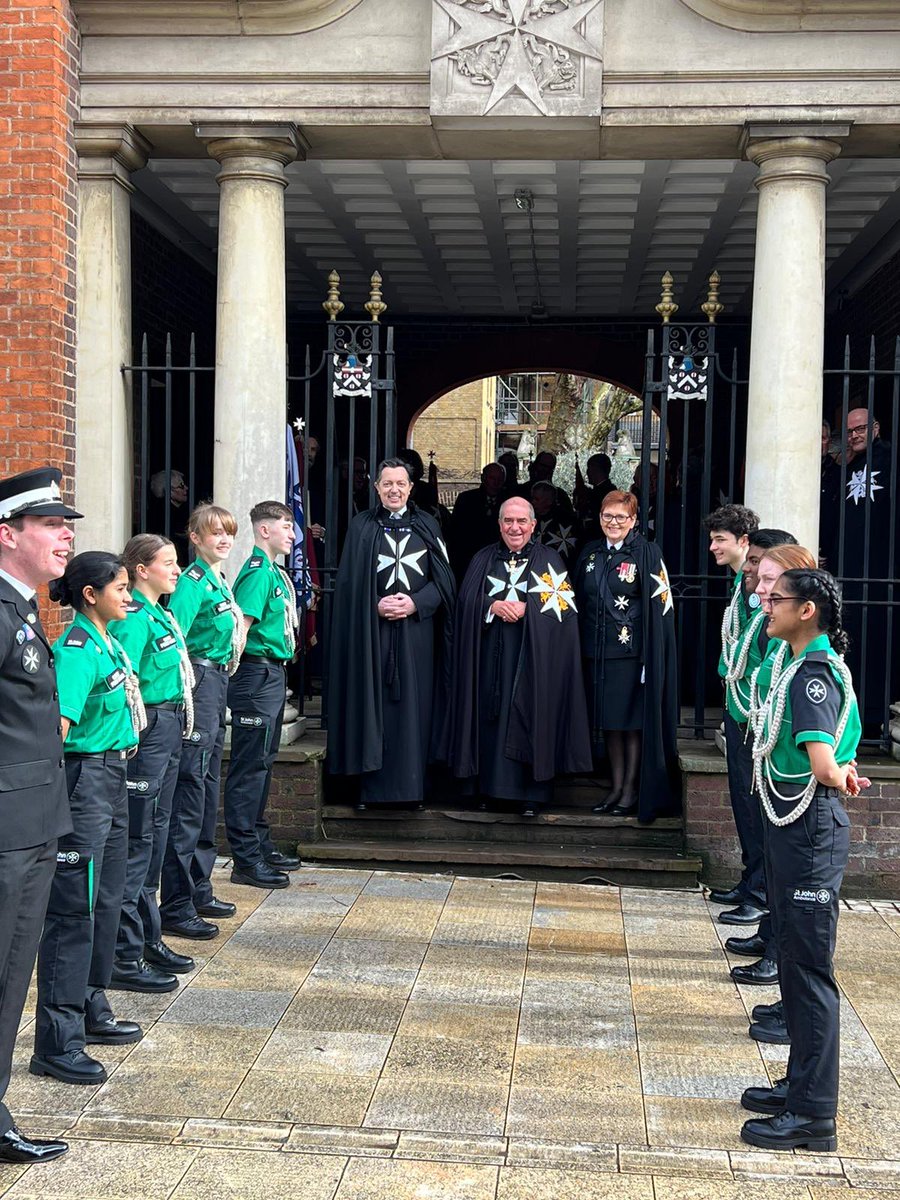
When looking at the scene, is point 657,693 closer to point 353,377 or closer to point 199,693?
point 353,377

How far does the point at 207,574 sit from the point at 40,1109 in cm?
252

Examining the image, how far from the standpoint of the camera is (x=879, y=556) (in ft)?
26.8

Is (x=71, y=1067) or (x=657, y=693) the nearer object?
(x=71, y=1067)

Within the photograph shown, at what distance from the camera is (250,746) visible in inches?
263

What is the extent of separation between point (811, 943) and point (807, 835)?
1.02ft

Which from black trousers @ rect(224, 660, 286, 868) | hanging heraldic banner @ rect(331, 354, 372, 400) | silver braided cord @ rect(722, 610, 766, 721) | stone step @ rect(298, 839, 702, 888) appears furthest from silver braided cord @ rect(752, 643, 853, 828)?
hanging heraldic banner @ rect(331, 354, 372, 400)

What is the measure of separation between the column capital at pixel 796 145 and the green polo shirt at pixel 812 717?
12.8 ft

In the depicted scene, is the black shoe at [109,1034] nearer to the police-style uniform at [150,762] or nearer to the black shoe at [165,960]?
the police-style uniform at [150,762]

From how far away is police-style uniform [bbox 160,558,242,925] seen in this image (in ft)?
19.2

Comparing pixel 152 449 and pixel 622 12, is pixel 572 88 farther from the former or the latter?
pixel 152 449

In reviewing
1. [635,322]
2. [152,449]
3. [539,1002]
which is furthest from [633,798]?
[635,322]

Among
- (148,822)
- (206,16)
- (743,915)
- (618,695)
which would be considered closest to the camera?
(148,822)

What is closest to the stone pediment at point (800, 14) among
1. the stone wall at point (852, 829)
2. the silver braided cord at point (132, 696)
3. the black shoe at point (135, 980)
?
the stone wall at point (852, 829)

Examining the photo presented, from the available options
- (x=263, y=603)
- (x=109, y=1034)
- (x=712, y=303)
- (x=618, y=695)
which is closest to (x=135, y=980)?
(x=109, y=1034)
